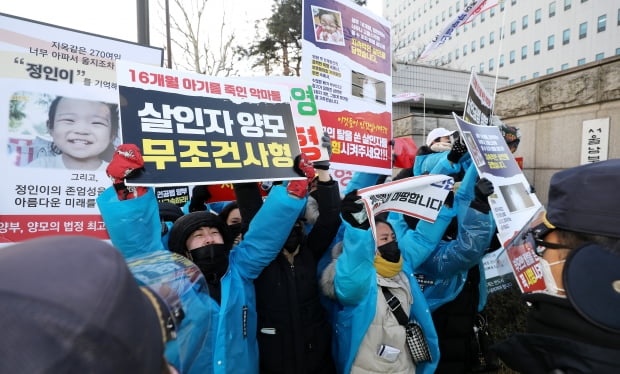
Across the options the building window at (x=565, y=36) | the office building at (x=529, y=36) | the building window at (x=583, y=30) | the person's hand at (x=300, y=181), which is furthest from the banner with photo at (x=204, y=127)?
the building window at (x=565, y=36)

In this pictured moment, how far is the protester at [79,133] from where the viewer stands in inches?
95.6

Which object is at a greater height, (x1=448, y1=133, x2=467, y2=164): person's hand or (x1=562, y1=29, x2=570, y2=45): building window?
(x1=562, y1=29, x2=570, y2=45): building window

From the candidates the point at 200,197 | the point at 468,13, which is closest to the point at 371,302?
the point at 200,197

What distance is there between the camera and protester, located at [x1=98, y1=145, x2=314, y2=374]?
1740 millimetres

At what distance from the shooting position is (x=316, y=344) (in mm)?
2221

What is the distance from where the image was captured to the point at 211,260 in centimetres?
204

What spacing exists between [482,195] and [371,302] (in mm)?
1030

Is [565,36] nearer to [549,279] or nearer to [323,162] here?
[323,162]

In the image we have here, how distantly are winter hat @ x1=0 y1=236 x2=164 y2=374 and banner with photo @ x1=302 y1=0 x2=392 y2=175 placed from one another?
2.37 meters

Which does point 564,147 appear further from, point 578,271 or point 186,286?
point 186,286

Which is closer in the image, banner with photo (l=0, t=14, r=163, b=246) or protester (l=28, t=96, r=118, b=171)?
banner with photo (l=0, t=14, r=163, b=246)

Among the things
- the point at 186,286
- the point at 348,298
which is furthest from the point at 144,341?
the point at 348,298

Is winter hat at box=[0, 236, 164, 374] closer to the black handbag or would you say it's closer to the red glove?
the red glove

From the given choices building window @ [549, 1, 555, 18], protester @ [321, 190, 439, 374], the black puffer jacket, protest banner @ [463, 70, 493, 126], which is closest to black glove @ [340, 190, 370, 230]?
protester @ [321, 190, 439, 374]
